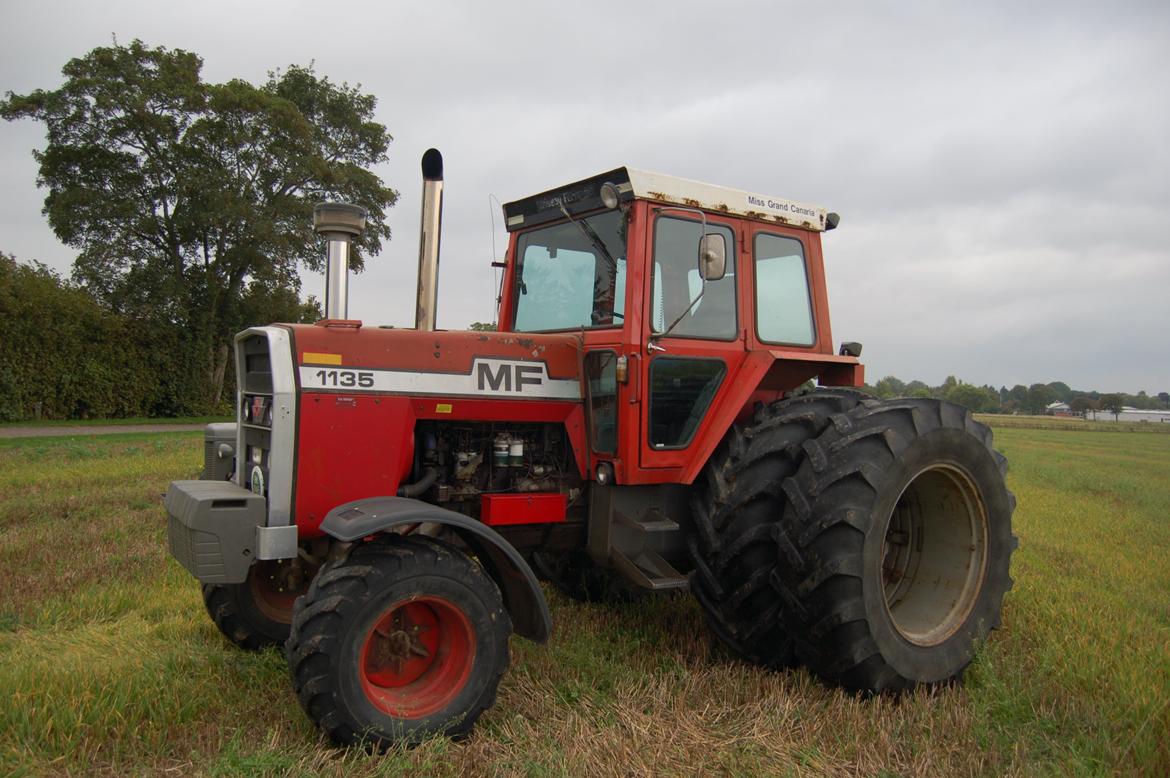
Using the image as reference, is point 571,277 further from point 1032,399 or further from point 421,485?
point 1032,399

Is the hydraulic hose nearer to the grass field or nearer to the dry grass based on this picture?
the grass field

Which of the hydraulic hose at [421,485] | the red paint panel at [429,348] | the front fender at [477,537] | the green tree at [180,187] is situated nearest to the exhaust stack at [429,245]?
the red paint panel at [429,348]

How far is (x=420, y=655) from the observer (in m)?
3.83

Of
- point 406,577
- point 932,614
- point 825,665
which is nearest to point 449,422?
point 406,577

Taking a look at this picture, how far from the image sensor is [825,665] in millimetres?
4180

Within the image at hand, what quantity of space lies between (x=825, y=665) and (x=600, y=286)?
2.27 meters

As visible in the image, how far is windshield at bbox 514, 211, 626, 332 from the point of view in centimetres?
464

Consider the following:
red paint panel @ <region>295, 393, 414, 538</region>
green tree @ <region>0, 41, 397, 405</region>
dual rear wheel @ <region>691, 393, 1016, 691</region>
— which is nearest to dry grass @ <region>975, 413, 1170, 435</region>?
green tree @ <region>0, 41, 397, 405</region>

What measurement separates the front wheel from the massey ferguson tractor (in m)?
0.01

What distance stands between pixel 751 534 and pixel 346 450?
2.00 meters

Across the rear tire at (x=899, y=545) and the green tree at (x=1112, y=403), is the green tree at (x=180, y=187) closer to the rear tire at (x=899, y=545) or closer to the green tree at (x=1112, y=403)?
the rear tire at (x=899, y=545)

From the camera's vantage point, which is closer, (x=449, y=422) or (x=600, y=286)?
(x=449, y=422)

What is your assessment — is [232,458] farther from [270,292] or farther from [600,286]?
[270,292]

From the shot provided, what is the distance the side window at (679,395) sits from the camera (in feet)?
14.9
